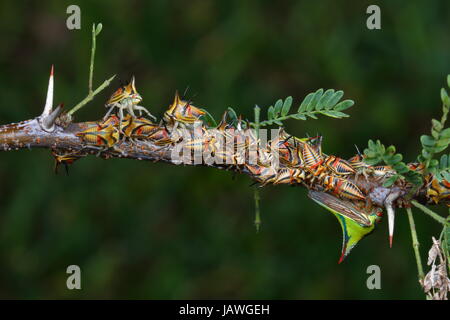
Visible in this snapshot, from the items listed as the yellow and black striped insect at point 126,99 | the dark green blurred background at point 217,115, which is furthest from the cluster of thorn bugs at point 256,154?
the dark green blurred background at point 217,115

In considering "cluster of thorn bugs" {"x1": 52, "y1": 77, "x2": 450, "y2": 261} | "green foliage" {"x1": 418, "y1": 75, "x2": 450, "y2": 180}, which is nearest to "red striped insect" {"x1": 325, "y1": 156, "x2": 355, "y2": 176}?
"cluster of thorn bugs" {"x1": 52, "y1": 77, "x2": 450, "y2": 261}

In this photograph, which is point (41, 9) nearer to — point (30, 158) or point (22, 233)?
point (30, 158)

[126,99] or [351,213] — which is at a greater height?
[126,99]

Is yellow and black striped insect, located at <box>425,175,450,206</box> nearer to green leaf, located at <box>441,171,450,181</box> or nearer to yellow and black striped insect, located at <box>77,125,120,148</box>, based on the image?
green leaf, located at <box>441,171,450,181</box>

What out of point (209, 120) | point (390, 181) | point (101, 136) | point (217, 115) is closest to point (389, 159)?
point (390, 181)

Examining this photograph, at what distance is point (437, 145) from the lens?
3.20ft

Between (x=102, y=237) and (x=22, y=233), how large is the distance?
34cm

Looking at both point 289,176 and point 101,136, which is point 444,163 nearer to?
point 289,176

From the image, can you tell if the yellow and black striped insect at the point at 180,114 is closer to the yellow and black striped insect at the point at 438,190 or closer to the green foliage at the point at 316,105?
the green foliage at the point at 316,105

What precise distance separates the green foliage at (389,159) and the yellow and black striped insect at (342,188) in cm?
6

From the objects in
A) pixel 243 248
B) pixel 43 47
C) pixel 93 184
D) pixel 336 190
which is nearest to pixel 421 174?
pixel 336 190

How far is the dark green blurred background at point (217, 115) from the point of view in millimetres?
2816

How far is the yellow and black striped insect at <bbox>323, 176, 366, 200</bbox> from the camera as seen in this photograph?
1.05 m

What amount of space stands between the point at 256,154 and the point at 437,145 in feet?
0.88
